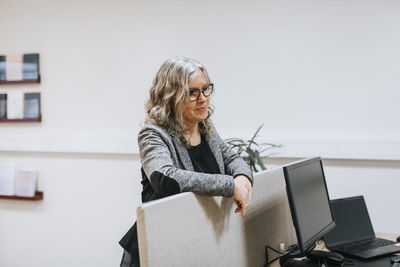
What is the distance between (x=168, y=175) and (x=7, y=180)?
244 centimetres

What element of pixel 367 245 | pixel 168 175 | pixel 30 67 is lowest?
pixel 367 245

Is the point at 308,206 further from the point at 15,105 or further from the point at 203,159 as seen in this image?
the point at 15,105

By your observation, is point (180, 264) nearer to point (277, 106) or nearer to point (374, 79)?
point (277, 106)

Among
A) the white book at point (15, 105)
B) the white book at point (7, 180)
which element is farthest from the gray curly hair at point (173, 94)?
the white book at point (7, 180)

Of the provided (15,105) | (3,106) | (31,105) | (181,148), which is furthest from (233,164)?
(3,106)

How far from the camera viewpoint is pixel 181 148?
1.41 metres

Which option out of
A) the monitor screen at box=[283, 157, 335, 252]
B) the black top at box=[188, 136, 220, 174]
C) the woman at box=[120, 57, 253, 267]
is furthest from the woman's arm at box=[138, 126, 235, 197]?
the monitor screen at box=[283, 157, 335, 252]

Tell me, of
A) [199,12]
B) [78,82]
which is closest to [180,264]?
[199,12]

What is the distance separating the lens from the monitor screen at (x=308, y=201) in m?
1.34

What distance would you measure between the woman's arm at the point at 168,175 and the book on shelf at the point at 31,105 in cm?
204

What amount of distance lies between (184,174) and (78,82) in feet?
6.76

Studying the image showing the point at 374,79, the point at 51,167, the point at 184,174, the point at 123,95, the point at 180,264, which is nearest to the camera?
the point at 180,264

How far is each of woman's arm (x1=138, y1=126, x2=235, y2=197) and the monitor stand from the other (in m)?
0.46

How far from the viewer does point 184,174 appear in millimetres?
1233
